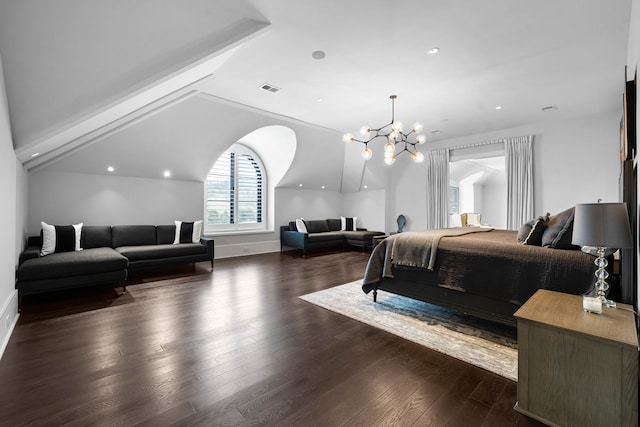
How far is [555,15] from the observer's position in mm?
2623

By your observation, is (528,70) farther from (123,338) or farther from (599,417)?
(123,338)

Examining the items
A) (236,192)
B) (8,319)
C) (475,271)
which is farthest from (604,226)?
(236,192)

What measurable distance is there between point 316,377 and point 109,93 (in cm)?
307

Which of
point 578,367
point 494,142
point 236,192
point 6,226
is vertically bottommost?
point 578,367

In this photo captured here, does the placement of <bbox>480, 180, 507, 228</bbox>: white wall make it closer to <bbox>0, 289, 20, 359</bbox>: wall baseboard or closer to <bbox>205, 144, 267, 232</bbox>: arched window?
<bbox>205, 144, 267, 232</bbox>: arched window

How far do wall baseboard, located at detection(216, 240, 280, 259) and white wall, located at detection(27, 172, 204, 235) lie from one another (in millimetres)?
1010

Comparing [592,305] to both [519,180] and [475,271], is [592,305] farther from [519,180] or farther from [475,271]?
[519,180]

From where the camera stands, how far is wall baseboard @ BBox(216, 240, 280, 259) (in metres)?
6.89

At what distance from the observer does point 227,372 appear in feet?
6.86

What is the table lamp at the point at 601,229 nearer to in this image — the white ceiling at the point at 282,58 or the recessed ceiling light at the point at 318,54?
the white ceiling at the point at 282,58

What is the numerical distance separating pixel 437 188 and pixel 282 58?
18.0ft

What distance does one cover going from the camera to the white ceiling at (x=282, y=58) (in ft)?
7.48

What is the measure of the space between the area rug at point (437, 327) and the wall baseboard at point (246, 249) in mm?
3654

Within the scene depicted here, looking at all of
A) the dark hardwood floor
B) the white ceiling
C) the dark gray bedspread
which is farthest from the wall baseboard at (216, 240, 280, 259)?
the dark gray bedspread
